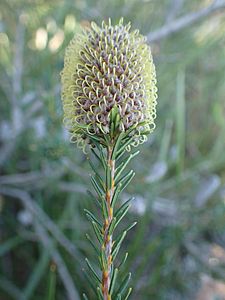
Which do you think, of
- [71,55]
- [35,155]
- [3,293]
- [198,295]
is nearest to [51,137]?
[35,155]

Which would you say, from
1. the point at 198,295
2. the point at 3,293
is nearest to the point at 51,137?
the point at 3,293

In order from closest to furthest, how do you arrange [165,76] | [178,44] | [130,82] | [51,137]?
1. [130,82]
2. [51,137]
3. [165,76]
4. [178,44]

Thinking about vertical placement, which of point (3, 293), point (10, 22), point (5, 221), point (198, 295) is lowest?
point (3, 293)

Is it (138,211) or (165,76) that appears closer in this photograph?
(138,211)

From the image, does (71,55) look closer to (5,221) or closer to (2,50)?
(2,50)

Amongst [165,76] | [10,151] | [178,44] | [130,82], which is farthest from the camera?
[178,44]

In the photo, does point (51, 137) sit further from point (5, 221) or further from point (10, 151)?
point (5, 221)

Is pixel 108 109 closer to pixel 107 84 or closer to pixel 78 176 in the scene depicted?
pixel 107 84

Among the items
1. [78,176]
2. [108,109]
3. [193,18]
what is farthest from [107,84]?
[78,176]

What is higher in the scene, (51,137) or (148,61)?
(51,137)
